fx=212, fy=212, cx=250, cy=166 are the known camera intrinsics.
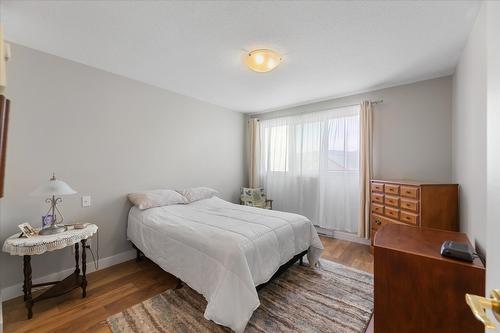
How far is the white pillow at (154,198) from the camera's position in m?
2.81

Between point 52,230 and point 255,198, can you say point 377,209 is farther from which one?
point 52,230

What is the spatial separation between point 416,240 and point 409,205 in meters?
1.11

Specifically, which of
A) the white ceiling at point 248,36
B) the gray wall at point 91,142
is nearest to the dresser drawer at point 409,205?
the white ceiling at point 248,36

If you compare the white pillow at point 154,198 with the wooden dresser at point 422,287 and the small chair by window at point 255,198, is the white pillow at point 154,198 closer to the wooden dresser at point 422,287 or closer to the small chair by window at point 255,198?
the small chair by window at point 255,198

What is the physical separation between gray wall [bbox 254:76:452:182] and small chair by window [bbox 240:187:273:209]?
204 cm

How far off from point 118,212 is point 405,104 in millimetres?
4363

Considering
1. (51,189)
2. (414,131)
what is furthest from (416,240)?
(51,189)

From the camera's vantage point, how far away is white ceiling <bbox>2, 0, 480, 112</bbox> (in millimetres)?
1661

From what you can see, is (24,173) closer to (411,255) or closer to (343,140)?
(411,255)

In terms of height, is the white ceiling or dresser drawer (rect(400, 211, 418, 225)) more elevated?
the white ceiling

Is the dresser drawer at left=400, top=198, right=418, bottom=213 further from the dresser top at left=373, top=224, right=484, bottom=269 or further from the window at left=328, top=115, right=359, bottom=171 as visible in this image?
the window at left=328, top=115, right=359, bottom=171

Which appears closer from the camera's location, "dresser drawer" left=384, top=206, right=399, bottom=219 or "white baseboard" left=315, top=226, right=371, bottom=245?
"dresser drawer" left=384, top=206, right=399, bottom=219

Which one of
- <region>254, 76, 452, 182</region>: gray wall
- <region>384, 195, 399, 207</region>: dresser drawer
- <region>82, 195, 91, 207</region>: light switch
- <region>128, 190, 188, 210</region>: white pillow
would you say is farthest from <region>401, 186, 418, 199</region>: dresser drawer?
<region>82, 195, 91, 207</region>: light switch

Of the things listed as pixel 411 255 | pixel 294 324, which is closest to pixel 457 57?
pixel 411 255
